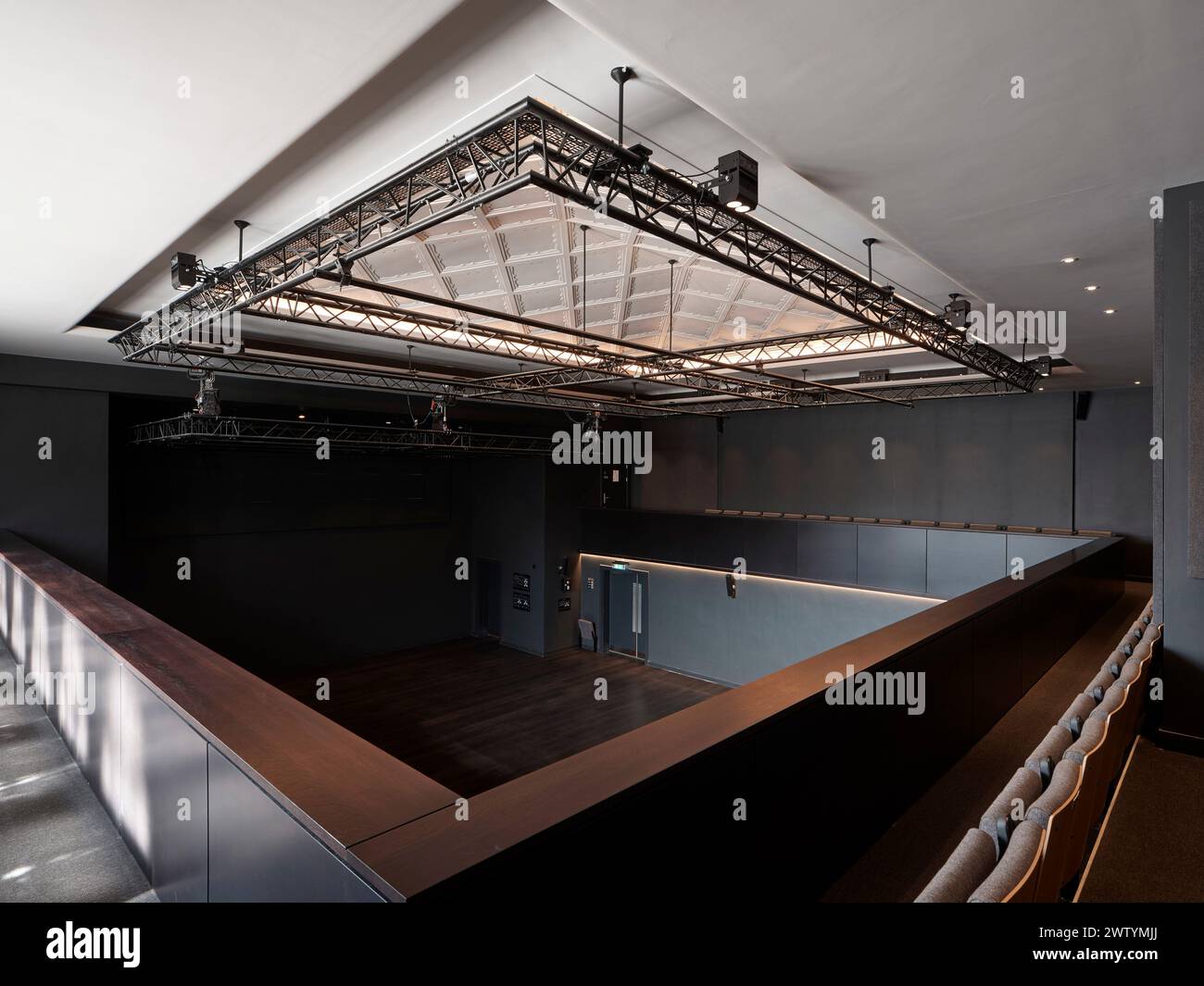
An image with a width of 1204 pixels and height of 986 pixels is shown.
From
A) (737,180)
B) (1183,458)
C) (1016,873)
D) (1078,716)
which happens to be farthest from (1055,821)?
(737,180)

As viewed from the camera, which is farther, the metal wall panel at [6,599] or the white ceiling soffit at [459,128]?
the metal wall panel at [6,599]

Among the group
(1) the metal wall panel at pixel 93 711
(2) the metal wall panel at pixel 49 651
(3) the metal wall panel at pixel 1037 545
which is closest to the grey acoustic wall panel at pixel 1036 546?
(3) the metal wall panel at pixel 1037 545

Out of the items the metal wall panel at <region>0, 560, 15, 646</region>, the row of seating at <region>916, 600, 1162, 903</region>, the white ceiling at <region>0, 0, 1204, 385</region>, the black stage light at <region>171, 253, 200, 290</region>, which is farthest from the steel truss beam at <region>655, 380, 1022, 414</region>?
the metal wall panel at <region>0, 560, 15, 646</region>

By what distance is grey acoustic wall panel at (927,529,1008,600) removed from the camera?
9.38 metres

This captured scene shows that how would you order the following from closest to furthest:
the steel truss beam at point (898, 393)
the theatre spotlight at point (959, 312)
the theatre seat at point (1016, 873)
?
the theatre seat at point (1016, 873)
the theatre spotlight at point (959, 312)
the steel truss beam at point (898, 393)

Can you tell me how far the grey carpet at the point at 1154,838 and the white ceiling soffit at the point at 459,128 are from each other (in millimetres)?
3519

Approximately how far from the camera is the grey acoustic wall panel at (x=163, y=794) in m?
2.00

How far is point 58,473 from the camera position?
8.73 metres

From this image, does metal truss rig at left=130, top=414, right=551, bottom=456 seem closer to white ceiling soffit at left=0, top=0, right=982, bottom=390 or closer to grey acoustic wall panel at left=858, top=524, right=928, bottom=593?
white ceiling soffit at left=0, top=0, right=982, bottom=390

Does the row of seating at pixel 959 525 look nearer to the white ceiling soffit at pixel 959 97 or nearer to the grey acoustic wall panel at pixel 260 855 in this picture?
the white ceiling soffit at pixel 959 97

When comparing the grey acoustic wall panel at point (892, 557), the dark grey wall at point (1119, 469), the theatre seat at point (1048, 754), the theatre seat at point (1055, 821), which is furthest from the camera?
the dark grey wall at point (1119, 469)

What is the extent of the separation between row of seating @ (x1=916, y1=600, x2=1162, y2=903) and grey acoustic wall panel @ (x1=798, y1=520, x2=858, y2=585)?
25.2 feet
